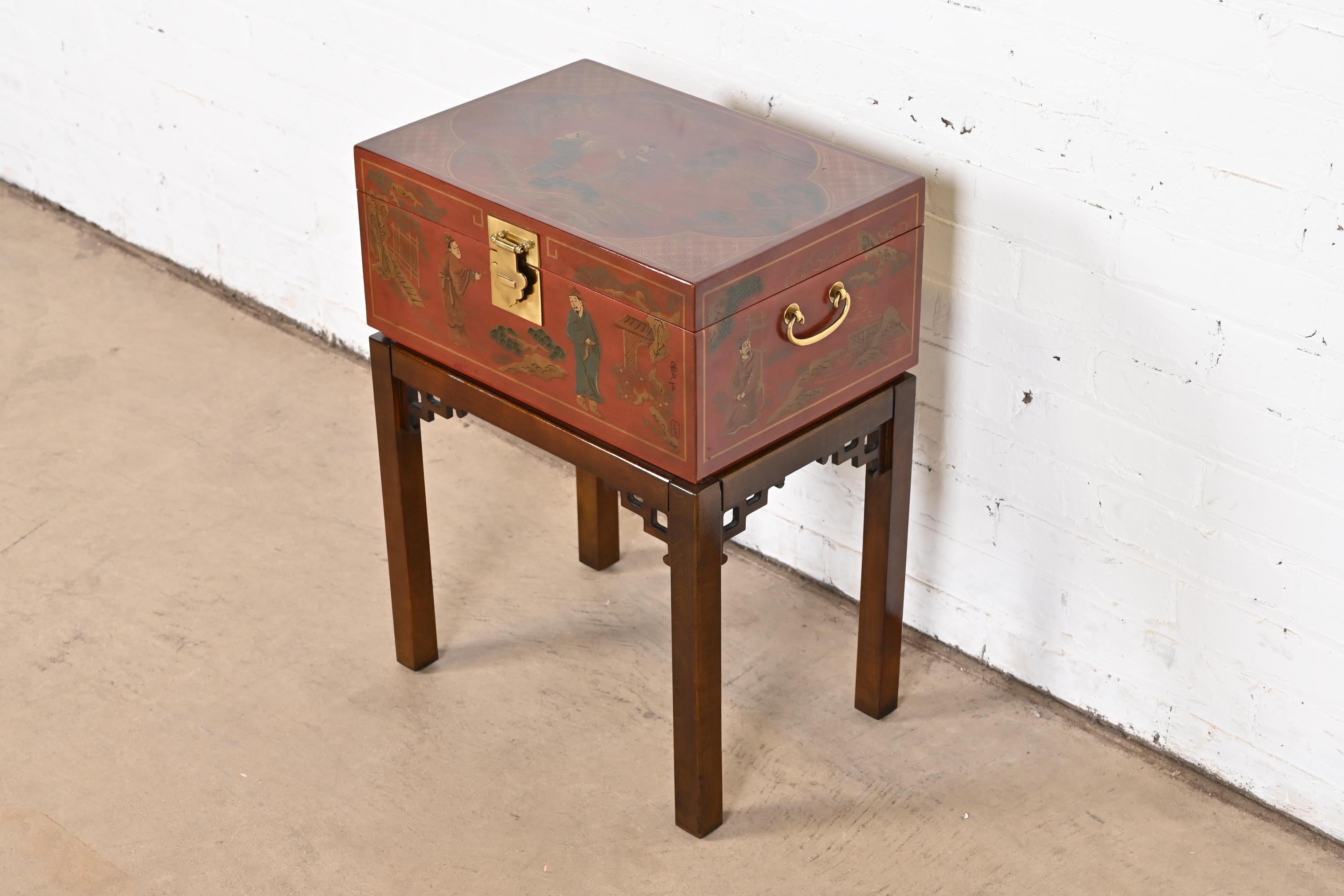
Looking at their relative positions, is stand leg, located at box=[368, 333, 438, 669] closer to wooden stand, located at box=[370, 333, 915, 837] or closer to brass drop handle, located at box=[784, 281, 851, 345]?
wooden stand, located at box=[370, 333, 915, 837]

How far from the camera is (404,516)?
92.8 inches

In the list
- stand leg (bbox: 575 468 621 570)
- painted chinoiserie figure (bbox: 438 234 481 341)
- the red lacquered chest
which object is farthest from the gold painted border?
stand leg (bbox: 575 468 621 570)

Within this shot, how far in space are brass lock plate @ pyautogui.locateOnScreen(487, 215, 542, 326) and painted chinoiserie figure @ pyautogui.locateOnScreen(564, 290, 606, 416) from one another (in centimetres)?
5

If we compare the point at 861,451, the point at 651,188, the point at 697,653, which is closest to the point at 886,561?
the point at 861,451

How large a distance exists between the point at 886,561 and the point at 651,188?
64 centimetres

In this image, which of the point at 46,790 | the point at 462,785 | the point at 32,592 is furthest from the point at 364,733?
Answer: the point at 32,592

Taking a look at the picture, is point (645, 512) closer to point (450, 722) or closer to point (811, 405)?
point (811, 405)

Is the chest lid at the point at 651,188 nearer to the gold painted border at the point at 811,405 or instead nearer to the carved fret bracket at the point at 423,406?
the gold painted border at the point at 811,405

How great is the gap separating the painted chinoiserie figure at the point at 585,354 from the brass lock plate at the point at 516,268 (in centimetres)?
5


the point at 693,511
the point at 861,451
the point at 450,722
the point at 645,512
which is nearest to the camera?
the point at 693,511

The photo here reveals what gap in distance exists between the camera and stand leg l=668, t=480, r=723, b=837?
6.35ft

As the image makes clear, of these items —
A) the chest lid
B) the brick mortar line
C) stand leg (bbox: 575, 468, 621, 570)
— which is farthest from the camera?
stand leg (bbox: 575, 468, 621, 570)

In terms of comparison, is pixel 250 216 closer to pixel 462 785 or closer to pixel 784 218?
pixel 462 785

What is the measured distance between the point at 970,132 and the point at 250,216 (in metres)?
1.71
